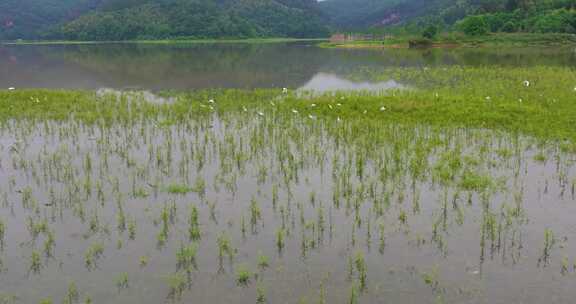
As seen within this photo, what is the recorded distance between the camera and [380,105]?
20.8m

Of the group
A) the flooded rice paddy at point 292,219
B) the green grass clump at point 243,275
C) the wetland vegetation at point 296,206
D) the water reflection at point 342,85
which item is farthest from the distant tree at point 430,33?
the green grass clump at point 243,275

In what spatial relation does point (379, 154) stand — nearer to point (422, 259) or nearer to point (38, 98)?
point (422, 259)

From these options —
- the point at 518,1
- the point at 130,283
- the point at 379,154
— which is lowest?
the point at 130,283

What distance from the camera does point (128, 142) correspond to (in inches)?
653

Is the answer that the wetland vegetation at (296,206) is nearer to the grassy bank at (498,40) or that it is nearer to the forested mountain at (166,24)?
the grassy bank at (498,40)

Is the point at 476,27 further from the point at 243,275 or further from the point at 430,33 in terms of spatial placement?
the point at 243,275

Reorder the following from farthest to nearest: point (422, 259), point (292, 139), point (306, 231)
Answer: point (292, 139) → point (306, 231) → point (422, 259)

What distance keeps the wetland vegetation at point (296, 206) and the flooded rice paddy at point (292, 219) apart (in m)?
0.04

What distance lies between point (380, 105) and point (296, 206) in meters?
11.0

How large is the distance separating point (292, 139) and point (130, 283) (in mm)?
9199

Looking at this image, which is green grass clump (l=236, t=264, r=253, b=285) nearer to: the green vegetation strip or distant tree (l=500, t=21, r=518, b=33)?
the green vegetation strip

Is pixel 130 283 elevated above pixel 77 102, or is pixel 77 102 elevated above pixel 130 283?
pixel 77 102

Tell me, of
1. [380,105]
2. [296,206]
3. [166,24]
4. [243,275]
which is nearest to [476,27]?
[380,105]

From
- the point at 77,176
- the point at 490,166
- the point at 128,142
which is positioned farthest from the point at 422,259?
the point at 128,142
